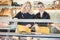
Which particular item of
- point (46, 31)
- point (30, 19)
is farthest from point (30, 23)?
point (46, 31)

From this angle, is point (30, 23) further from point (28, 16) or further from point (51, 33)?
point (51, 33)

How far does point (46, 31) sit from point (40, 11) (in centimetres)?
18

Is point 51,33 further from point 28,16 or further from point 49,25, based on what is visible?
point 28,16

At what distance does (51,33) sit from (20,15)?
301 mm

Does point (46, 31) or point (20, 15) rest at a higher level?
point (20, 15)

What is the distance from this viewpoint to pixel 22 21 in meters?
1.32

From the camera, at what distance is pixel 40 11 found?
1.32 metres

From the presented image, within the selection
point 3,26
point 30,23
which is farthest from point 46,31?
point 3,26

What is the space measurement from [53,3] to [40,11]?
126 mm

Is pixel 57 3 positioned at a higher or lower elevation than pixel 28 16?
higher

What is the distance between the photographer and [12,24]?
1.32 meters

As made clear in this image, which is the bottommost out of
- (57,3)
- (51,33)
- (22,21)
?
(51,33)

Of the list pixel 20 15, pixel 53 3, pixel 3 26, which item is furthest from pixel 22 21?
pixel 53 3

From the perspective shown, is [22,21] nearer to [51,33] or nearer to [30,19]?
[30,19]
